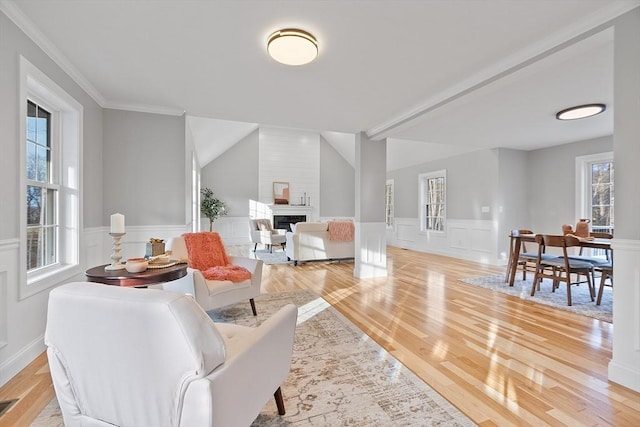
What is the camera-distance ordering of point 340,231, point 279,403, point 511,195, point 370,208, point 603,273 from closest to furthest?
point 279,403
point 603,273
point 370,208
point 340,231
point 511,195

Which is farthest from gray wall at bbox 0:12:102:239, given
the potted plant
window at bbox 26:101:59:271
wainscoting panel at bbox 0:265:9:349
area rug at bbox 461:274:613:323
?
the potted plant

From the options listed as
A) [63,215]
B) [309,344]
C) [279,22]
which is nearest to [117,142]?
[63,215]

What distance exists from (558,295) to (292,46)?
4247 millimetres

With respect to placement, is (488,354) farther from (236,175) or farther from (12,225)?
(236,175)

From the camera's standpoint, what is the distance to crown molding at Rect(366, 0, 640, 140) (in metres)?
1.92

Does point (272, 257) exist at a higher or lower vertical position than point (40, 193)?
lower

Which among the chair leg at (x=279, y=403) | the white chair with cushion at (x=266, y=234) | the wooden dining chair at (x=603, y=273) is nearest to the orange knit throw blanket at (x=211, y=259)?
the chair leg at (x=279, y=403)

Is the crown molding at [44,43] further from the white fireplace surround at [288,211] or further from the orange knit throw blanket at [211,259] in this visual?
the white fireplace surround at [288,211]

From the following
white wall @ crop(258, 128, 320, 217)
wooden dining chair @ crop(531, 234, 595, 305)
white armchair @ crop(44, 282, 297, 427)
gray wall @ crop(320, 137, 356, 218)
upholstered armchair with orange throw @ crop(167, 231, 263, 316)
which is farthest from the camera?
gray wall @ crop(320, 137, 356, 218)

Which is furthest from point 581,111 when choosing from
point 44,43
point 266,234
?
point 266,234

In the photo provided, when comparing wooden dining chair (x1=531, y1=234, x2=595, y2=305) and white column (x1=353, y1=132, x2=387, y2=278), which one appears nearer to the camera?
wooden dining chair (x1=531, y1=234, x2=595, y2=305)

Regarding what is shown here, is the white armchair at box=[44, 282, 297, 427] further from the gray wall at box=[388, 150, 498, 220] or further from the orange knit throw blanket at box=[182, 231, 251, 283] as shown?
the gray wall at box=[388, 150, 498, 220]

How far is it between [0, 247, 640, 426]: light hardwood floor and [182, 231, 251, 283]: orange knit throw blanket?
1.13m

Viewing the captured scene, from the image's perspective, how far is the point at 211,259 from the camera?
3.14 meters
